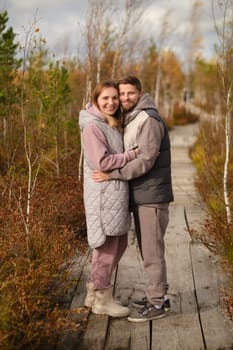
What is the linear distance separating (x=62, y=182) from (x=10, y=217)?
3301 millimetres

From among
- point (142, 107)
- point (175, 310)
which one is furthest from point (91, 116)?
point (175, 310)

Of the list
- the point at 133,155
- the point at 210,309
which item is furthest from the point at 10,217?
the point at 210,309

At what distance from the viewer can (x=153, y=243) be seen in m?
3.87

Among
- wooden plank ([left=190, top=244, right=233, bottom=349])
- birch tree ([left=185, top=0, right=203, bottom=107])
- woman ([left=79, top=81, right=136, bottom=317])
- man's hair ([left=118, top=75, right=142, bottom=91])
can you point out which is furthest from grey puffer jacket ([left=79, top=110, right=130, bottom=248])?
birch tree ([left=185, top=0, right=203, bottom=107])

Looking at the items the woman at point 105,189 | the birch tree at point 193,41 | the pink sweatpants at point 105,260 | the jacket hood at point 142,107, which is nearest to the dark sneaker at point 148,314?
the woman at point 105,189

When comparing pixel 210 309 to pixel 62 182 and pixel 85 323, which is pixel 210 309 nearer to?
pixel 85 323

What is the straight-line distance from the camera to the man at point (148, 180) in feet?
12.2

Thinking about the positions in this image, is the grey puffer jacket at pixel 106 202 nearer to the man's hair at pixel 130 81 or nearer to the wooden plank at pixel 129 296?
the man's hair at pixel 130 81

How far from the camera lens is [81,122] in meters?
3.87

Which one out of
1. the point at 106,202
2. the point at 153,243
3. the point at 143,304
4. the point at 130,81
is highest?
the point at 130,81

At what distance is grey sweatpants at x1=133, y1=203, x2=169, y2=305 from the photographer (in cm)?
385

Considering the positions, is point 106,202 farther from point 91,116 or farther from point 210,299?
point 210,299

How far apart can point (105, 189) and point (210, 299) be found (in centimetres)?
133

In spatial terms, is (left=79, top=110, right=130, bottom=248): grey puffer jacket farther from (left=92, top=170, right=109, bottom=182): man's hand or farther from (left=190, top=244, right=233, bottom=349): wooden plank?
(left=190, top=244, right=233, bottom=349): wooden plank
